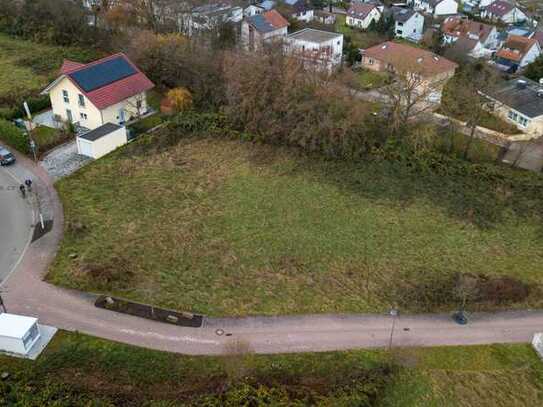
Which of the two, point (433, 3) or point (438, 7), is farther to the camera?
point (438, 7)

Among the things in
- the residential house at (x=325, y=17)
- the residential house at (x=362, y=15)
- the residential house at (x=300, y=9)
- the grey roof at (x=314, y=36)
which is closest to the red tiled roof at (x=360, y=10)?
the residential house at (x=362, y=15)

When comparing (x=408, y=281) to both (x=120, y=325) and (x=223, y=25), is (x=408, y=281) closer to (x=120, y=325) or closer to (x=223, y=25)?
(x=120, y=325)

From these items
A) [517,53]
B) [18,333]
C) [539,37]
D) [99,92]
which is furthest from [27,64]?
[539,37]

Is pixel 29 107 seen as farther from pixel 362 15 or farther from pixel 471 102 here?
pixel 362 15

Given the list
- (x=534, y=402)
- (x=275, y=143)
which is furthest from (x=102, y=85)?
(x=534, y=402)

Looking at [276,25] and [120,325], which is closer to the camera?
[120,325]

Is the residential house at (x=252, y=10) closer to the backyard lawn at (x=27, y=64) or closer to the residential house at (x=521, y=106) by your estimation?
the backyard lawn at (x=27, y=64)
